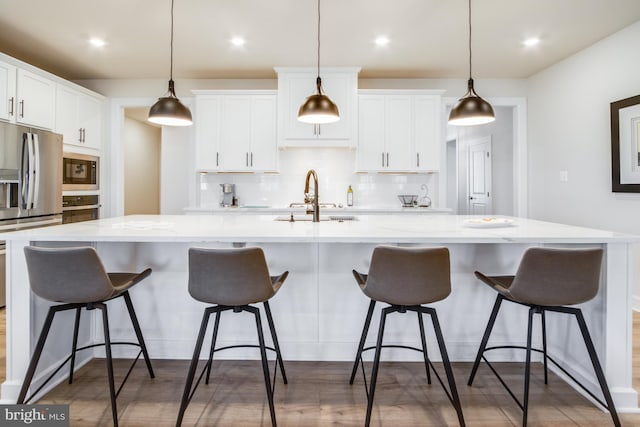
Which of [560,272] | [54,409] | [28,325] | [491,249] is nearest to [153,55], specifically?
[28,325]

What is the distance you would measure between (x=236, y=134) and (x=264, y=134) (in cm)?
35

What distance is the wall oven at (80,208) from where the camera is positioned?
4254 millimetres

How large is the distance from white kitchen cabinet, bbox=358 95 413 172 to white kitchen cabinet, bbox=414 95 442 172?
9cm

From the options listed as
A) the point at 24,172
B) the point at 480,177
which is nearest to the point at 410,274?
the point at 24,172

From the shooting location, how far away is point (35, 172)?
362 centimetres

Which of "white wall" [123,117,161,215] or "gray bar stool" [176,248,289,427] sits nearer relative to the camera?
"gray bar stool" [176,248,289,427]

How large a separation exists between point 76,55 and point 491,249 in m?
4.64

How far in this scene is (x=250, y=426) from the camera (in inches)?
68.0

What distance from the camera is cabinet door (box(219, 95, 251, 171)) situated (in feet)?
15.4

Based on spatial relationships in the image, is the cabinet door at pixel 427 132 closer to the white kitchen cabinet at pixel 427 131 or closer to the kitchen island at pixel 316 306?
the white kitchen cabinet at pixel 427 131

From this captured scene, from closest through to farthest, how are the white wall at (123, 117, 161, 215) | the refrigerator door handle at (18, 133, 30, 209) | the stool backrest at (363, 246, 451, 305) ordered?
the stool backrest at (363, 246, 451, 305)
the refrigerator door handle at (18, 133, 30, 209)
the white wall at (123, 117, 161, 215)

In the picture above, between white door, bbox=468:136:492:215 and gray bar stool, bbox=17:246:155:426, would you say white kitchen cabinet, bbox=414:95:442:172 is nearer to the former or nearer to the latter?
white door, bbox=468:136:492:215

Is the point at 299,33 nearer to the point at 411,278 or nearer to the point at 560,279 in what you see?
the point at 411,278

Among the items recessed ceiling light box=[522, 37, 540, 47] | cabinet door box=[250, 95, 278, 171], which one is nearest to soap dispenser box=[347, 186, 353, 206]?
cabinet door box=[250, 95, 278, 171]
